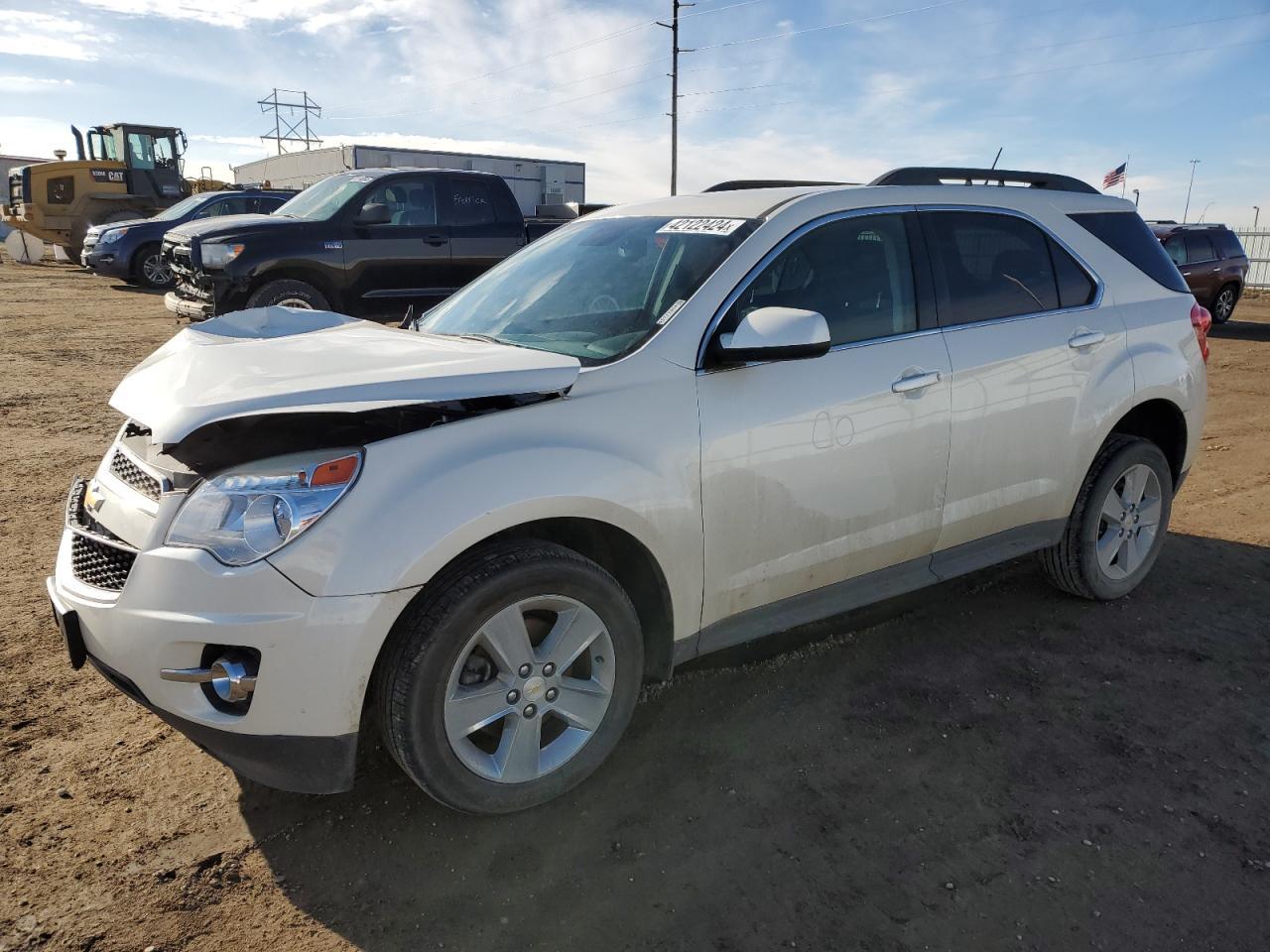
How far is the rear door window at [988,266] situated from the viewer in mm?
3566

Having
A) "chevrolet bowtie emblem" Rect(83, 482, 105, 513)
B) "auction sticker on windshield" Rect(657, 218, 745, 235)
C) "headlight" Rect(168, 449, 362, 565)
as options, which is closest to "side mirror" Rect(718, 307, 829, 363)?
"auction sticker on windshield" Rect(657, 218, 745, 235)

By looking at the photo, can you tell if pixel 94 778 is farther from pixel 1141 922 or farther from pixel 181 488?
pixel 1141 922

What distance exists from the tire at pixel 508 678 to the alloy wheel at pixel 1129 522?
8.35 ft

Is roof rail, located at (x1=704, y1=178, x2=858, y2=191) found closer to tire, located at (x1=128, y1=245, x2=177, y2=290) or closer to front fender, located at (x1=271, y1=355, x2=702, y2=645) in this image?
front fender, located at (x1=271, y1=355, x2=702, y2=645)

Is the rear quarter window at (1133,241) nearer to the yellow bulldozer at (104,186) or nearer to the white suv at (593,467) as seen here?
the white suv at (593,467)

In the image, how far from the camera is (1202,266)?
16.3 meters

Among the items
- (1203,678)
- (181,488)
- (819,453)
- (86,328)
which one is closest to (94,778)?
(181,488)

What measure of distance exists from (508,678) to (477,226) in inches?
346

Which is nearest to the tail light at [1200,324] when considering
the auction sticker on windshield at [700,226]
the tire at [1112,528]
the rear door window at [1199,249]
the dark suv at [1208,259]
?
the tire at [1112,528]

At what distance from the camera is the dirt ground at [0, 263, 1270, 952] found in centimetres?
232

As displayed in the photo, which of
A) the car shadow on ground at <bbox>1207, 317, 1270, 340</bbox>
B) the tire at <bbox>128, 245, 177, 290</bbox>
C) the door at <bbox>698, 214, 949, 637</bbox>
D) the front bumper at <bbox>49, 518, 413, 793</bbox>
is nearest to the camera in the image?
the front bumper at <bbox>49, 518, 413, 793</bbox>

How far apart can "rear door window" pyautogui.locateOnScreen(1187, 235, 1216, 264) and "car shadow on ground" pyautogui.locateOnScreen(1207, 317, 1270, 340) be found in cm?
129

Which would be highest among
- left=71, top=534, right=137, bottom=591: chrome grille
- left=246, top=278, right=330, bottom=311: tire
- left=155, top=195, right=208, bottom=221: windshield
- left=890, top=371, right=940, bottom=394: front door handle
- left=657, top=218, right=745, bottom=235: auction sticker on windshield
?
left=155, top=195, right=208, bottom=221: windshield

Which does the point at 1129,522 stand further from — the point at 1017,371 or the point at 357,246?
the point at 357,246
